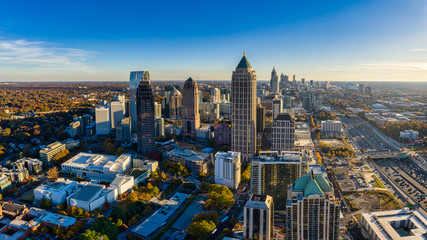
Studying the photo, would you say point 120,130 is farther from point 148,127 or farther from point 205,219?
point 205,219

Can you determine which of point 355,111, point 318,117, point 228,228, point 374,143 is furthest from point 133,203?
point 355,111

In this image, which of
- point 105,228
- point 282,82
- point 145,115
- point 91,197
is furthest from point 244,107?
point 282,82

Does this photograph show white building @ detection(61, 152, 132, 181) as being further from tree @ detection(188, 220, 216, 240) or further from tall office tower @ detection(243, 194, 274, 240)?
tall office tower @ detection(243, 194, 274, 240)

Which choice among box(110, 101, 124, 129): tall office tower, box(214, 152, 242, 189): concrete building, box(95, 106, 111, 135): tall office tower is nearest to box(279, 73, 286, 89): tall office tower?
box(110, 101, 124, 129): tall office tower

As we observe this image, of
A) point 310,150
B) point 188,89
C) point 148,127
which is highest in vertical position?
point 188,89

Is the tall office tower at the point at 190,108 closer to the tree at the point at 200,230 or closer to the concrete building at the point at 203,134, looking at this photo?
the concrete building at the point at 203,134

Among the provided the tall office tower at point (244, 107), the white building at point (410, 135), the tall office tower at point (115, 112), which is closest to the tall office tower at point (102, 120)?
the tall office tower at point (115, 112)

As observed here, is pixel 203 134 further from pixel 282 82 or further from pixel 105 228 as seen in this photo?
pixel 282 82
